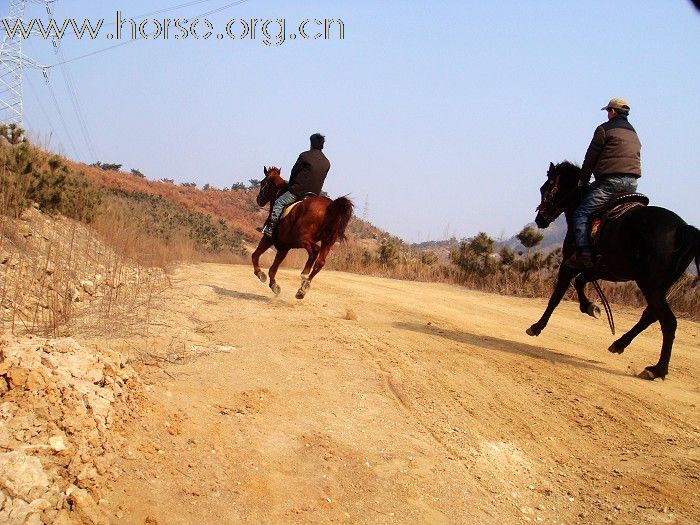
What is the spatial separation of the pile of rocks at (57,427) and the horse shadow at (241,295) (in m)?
4.74

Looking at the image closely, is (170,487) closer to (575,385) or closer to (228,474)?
(228,474)

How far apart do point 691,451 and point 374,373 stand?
103 inches

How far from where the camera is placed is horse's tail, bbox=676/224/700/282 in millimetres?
5973

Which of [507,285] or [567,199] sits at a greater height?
[567,199]

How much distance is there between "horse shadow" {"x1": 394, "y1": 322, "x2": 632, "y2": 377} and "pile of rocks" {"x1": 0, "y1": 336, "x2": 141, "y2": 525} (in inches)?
172

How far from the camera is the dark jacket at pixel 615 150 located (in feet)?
22.0

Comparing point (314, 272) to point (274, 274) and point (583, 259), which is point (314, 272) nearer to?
point (274, 274)

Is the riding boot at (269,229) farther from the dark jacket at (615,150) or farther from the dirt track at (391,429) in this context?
the dark jacket at (615,150)

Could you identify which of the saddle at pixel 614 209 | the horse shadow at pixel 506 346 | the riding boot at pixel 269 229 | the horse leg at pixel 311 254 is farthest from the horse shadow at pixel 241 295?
the saddle at pixel 614 209

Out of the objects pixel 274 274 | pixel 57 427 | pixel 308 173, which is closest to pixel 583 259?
pixel 308 173

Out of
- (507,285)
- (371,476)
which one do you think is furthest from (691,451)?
(507,285)

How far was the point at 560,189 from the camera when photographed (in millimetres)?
7367

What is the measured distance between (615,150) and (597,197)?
1.92 feet

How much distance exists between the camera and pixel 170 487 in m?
3.12
